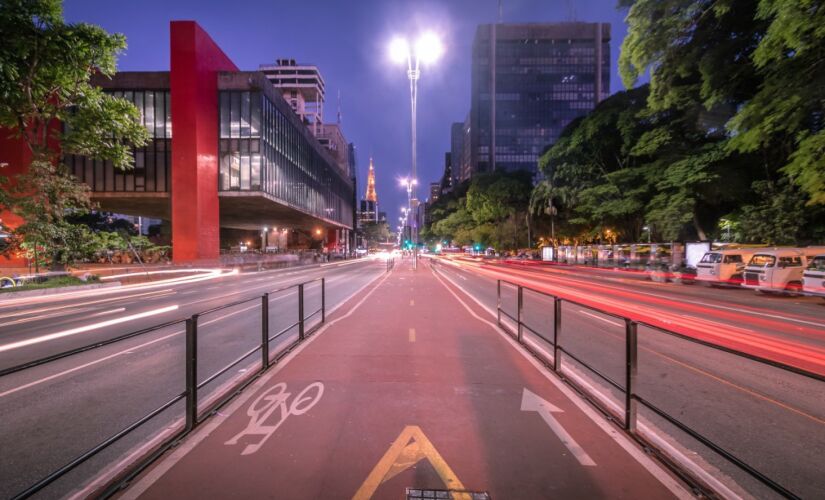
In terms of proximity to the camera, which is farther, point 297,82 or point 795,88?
point 297,82

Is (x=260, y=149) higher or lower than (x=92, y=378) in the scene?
higher

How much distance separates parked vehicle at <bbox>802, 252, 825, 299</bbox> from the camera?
15.5 m

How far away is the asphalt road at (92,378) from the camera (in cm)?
409

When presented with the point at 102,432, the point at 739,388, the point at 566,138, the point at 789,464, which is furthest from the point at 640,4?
→ the point at 102,432

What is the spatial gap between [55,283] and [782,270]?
36671mm

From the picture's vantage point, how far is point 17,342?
895 centimetres

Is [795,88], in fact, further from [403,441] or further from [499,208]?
[499,208]

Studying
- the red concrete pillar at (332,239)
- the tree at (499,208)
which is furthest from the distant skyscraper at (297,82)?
the tree at (499,208)

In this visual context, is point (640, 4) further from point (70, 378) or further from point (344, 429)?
point (70, 378)

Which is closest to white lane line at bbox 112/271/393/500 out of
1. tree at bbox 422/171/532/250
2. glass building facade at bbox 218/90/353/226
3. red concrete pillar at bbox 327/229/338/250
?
glass building facade at bbox 218/90/353/226

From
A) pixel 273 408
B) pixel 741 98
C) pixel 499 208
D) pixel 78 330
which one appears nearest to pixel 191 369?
pixel 273 408

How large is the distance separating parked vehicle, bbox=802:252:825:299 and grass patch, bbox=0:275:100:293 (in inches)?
1386

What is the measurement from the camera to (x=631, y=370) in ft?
13.8

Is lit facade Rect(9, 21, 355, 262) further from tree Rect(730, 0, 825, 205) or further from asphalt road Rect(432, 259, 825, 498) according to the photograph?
tree Rect(730, 0, 825, 205)
